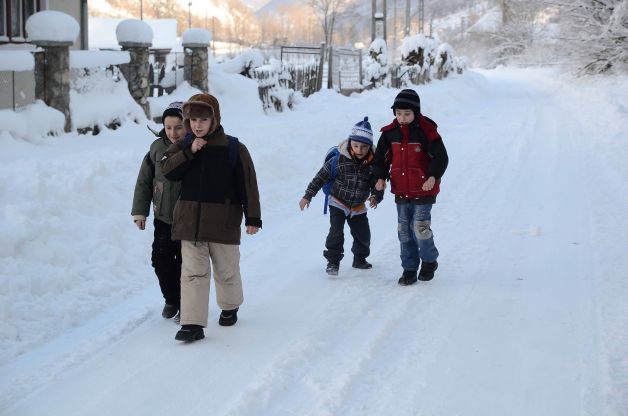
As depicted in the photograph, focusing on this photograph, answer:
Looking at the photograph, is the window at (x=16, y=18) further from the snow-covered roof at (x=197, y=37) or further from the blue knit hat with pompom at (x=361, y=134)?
the blue knit hat with pompom at (x=361, y=134)

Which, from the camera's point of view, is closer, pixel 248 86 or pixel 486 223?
pixel 486 223

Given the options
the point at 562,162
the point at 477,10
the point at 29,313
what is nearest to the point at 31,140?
the point at 29,313

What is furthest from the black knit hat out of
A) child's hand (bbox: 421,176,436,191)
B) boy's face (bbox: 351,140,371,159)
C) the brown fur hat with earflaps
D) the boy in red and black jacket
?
the brown fur hat with earflaps

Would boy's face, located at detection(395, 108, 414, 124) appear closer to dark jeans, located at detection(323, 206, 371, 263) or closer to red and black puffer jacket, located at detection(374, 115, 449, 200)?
red and black puffer jacket, located at detection(374, 115, 449, 200)

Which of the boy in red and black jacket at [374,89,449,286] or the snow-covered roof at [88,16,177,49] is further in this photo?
the snow-covered roof at [88,16,177,49]

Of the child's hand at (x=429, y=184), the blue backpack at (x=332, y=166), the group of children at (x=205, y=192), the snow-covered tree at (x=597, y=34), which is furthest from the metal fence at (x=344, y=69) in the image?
the child's hand at (x=429, y=184)

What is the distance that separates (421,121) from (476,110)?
18.2 metres

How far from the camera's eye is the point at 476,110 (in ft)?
77.2

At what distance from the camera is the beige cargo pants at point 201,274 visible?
15.7 ft

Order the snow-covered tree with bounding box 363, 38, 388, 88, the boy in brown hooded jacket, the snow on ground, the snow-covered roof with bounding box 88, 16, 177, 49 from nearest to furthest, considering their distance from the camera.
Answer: the snow on ground < the boy in brown hooded jacket < the snow-covered tree with bounding box 363, 38, 388, 88 < the snow-covered roof with bounding box 88, 16, 177, 49

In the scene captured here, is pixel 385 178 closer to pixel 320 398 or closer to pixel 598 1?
pixel 320 398

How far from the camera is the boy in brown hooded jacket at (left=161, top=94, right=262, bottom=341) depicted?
4.74 m

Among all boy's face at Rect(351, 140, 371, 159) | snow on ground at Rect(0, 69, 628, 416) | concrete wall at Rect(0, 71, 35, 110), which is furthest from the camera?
concrete wall at Rect(0, 71, 35, 110)

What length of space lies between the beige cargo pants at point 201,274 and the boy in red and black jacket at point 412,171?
5.47 feet
